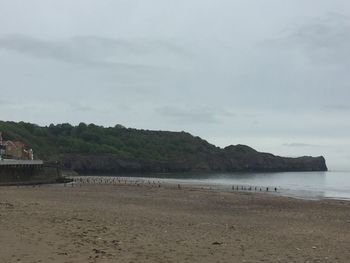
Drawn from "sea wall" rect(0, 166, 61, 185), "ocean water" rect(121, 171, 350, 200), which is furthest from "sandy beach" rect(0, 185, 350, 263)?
"sea wall" rect(0, 166, 61, 185)

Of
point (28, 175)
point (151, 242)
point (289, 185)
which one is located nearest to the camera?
point (151, 242)

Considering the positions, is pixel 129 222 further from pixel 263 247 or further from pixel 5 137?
pixel 5 137

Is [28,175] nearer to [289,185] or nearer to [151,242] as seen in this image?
[289,185]

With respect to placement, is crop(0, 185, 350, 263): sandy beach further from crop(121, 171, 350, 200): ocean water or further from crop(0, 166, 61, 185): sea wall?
crop(0, 166, 61, 185): sea wall

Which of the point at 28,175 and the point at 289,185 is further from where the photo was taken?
the point at 289,185

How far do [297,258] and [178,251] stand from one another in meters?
3.15

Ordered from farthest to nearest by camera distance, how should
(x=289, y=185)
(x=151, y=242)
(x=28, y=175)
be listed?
(x=289, y=185) < (x=28, y=175) < (x=151, y=242)

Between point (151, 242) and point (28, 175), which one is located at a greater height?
point (28, 175)

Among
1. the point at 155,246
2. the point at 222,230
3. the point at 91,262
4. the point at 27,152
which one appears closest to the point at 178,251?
the point at 155,246

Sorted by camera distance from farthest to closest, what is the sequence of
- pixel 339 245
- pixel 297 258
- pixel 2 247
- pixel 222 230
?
pixel 222 230
pixel 339 245
pixel 297 258
pixel 2 247

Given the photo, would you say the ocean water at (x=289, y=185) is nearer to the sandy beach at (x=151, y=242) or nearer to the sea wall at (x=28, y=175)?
the sea wall at (x=28, y=175)

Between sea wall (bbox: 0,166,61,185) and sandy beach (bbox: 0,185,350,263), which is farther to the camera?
sea wall (bbox: 0,166,61,185)

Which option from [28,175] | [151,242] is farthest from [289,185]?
[151,242]

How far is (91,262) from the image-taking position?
1123 cm
